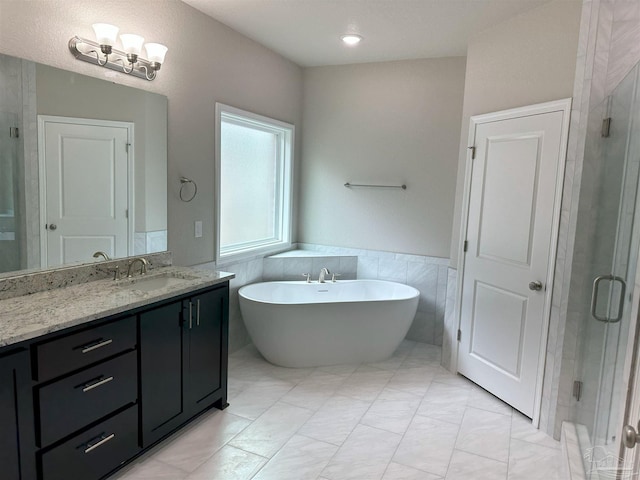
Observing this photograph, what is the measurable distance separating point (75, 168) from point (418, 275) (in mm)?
3044

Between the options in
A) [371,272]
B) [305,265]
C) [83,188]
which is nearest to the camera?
[83,188]

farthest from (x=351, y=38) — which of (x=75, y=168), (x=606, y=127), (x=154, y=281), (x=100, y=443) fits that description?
(x=100, y=443)

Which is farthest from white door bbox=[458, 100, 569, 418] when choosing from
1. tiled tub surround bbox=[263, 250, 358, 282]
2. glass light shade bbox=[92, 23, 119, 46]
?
glass light shade bbox=[92, 23, 119, 46]

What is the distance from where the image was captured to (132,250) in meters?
2.78

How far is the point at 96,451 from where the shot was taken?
79.0 inches

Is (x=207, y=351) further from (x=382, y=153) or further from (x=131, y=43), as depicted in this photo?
(x=382, y=153)

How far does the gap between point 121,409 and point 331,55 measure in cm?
343

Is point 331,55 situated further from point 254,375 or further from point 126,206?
point 254,375

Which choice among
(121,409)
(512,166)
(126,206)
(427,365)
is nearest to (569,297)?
(512,166)

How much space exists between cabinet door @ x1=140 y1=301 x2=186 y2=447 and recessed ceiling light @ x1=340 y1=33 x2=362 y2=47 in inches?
98.7

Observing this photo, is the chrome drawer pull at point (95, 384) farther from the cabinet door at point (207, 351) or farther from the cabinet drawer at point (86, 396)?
the cabinet door at point (207, 351)

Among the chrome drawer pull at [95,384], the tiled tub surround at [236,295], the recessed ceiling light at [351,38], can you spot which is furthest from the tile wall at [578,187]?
the chrome drawer pull at [95,384]

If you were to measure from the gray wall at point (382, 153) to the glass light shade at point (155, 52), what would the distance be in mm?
2113

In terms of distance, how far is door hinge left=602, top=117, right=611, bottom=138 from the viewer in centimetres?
230
